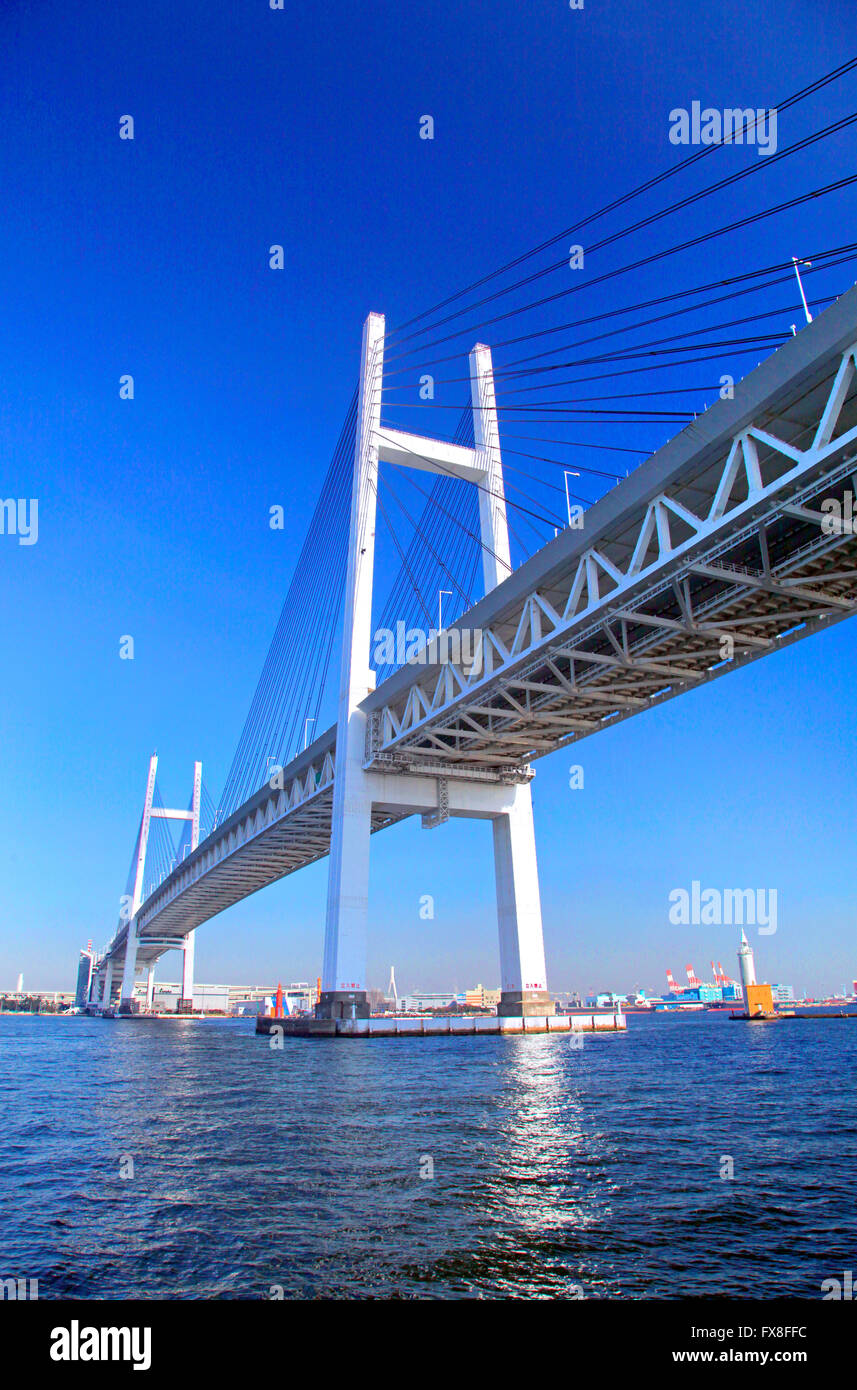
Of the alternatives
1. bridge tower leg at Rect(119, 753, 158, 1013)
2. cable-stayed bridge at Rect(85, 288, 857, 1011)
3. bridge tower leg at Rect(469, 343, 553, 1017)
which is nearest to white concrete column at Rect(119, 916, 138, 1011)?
bridge tower leg at Rect(119, 753, 158, 1013)

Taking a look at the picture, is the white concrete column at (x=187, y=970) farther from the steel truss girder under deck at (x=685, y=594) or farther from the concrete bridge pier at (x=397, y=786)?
the steel truss girder under deck at (x=685, y=594)

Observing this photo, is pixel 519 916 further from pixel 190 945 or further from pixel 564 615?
pixel 190 945

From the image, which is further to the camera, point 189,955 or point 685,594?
point 189,955

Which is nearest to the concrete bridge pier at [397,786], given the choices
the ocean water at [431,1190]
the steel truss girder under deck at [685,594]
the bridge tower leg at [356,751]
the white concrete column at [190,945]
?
the bridge tower leg at [356,751]

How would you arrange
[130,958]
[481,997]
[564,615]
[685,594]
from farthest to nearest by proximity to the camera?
[481,997] → [130,958] → [564,615] → [685,594]

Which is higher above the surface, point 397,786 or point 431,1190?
point 397,786

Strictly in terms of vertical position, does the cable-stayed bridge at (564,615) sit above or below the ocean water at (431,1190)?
above

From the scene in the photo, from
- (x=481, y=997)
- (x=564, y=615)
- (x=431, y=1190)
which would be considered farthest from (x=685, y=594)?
(x=481, y=997)

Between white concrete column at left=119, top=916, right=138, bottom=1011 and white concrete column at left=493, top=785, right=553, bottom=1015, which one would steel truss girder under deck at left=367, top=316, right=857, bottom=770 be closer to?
white concrete column at left=493, top=785, right=553, bottom=1015
